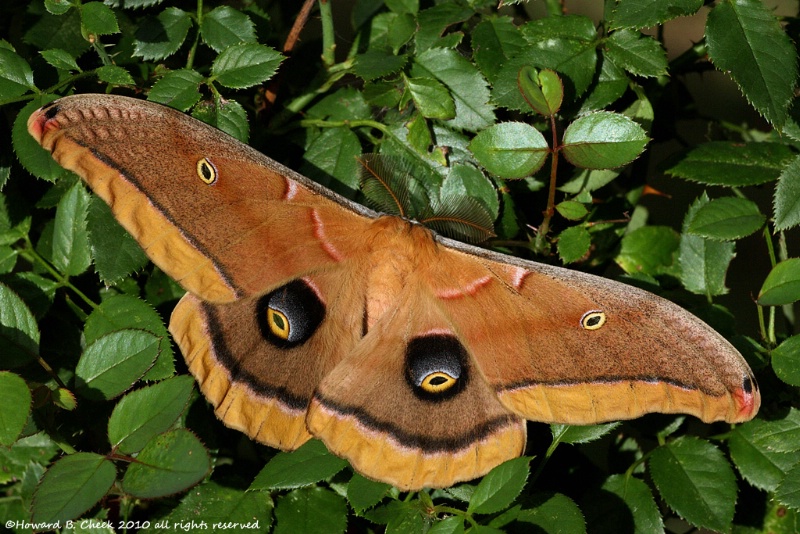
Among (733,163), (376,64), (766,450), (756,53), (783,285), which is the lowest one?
(766,450)

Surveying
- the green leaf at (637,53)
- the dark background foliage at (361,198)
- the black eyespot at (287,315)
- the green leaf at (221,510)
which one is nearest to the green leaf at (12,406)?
the dark background foliage at (361,198)

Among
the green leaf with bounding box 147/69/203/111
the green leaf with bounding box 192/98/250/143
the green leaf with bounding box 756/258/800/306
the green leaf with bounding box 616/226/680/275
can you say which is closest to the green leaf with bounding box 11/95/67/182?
the green leaf with bounding box 147/69/203/111

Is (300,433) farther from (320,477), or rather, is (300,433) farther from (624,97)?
(624,97)

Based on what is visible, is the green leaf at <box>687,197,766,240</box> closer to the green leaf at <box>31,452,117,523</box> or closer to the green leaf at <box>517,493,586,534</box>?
the green leaf at <box>517,493,586,534</box>

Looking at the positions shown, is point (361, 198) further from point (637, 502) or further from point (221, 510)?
point (637, 502)

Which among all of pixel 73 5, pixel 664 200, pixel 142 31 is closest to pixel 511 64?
pixel 142 31

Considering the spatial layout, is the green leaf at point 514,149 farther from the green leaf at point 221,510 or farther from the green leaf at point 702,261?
the green leaf at point 221,510

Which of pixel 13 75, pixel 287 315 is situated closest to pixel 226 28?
pixel 13 75
